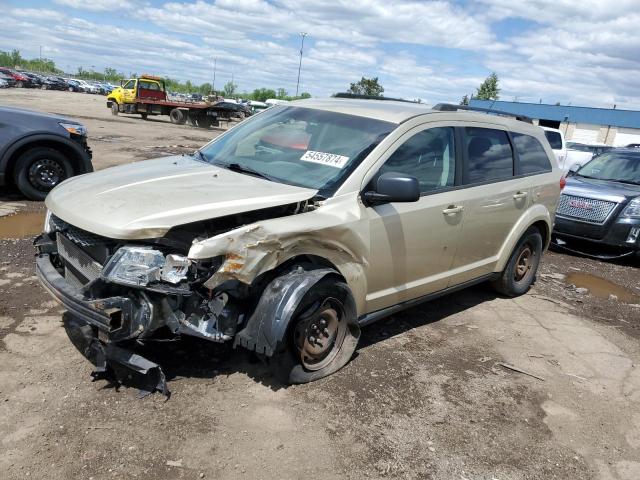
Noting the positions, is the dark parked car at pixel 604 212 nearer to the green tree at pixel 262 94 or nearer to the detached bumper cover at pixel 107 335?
the detached bumper cover at pixel 107 335

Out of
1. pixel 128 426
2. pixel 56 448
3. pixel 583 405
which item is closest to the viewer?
pixel 56 448

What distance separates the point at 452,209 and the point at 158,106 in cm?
3119

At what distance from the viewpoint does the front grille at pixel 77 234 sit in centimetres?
323

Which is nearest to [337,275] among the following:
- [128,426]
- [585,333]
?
[128,426]

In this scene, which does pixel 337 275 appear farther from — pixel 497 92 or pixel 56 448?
pixel 497 92

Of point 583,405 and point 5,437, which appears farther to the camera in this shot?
point 583,405

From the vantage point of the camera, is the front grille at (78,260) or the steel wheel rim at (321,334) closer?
the front grille at (78,260)

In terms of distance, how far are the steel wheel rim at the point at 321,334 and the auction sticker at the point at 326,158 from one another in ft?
3.16

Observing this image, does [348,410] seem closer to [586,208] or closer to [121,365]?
[121,365]

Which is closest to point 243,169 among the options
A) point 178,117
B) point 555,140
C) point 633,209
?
point 633,209

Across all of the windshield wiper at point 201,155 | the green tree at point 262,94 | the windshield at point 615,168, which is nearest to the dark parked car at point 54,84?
the green tree at point 262,94

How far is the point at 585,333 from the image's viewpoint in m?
5.26

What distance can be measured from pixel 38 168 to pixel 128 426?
5961 millimetres

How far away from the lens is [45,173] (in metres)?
7.87
